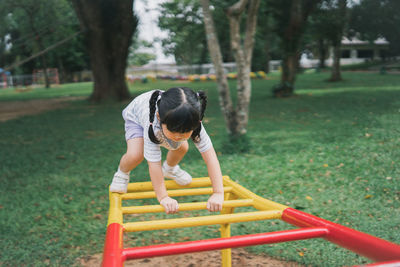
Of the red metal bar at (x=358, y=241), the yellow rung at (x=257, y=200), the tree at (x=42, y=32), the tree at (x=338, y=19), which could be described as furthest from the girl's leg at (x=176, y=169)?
the tree at (x=42, y=32)

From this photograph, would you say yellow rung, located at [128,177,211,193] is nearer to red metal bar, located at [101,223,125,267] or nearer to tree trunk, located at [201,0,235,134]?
red metal bar, located at [101,223,125,267]

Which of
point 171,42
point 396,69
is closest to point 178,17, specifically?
point 171,42

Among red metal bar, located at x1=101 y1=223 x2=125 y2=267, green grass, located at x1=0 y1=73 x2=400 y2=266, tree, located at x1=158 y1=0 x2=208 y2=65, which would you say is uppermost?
tree, located at x1=158 y1=0 x2=208 y2=65

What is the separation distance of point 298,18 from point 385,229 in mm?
10231

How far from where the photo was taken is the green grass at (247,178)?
11.1 ft

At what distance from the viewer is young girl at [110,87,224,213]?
2.14m

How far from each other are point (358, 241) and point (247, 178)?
10.6ft

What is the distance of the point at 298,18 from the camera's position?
12.3 meters

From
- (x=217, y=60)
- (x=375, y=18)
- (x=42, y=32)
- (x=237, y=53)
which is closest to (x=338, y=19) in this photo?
(x=375, y=18)

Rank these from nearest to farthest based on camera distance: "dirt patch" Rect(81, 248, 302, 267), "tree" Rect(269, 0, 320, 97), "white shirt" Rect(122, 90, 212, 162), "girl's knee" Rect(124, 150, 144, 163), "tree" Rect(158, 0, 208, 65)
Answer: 1. "white shirt" Rect(122, 90, 212, 162)
2. "girl's knee" Rect(124, 150, 144, 163)
3. "dirt patch" Rect(81, 248, 302, 267)
4. "tree" Rect(158, 0, 208, 65)
5. "tree" Rect(269, 0, 320, 97)

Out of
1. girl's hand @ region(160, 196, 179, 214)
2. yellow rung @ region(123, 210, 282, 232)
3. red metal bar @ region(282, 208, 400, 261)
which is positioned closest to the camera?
red metal bar @ region(282, 208, 400, 261)

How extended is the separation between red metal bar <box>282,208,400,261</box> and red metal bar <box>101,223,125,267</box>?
0.99m

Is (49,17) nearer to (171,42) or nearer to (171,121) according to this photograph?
(171,42)

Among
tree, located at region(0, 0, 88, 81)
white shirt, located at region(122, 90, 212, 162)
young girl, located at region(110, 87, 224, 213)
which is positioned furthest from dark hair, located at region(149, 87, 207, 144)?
tree, located at region(0, 0, 88, 81)
